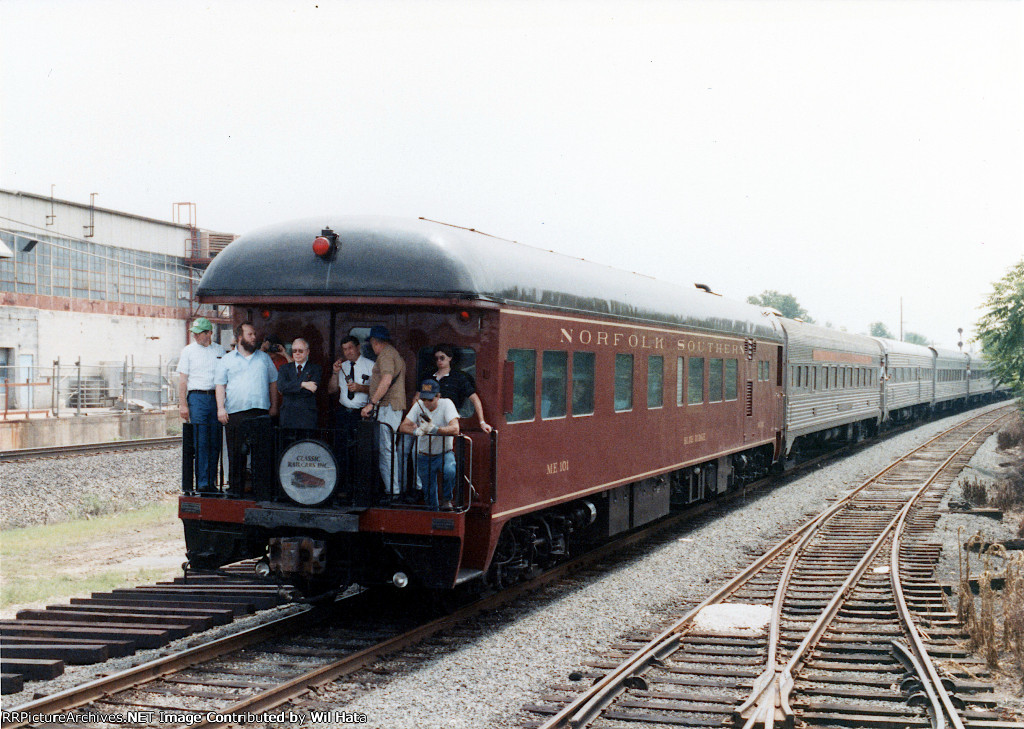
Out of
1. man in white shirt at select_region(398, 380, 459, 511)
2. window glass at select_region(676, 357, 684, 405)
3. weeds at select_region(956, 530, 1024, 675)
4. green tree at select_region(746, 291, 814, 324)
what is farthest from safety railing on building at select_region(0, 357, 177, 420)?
green tree at select_region(746, 291, 814, 324)

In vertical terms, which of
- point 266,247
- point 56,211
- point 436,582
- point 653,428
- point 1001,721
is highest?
point 56,211

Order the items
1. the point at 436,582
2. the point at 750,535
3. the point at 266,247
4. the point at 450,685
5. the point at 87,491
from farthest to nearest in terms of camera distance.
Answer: the point at 87,491 < the point at 750,535 < the point at 266,247 < the point at 436,582 < the point at 450,685

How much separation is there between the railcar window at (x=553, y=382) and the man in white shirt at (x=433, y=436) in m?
1.43

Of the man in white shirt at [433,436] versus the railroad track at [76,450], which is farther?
the railroad track at [76,450]

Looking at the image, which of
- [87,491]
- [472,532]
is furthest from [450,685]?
[87,491]

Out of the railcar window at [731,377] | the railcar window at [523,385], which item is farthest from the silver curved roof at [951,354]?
the railcar window at [523,385]

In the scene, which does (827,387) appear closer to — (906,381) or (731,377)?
(731,377)

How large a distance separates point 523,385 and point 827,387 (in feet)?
55.9

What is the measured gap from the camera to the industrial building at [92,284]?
34125mm

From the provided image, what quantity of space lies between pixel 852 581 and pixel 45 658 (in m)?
7.84

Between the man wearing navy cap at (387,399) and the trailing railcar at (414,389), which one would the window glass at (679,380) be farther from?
the man wearing navy cap at (387,399)

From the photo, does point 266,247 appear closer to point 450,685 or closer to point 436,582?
point 436,582

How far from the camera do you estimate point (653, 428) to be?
12.4m

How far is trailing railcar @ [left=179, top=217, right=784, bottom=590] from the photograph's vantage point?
790 centimetres
